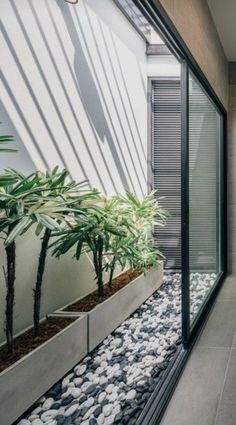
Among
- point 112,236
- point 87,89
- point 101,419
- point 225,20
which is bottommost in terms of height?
point 101,419

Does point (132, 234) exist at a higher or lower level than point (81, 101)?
lower

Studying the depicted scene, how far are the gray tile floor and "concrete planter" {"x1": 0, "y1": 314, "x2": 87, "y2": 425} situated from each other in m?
0.69

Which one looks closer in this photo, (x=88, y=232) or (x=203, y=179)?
(x=88, y=232)

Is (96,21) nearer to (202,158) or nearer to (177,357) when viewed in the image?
(202,158)

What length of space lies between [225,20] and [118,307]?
3.04m

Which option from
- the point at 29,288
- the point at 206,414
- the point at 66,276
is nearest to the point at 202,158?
the point at 66,276

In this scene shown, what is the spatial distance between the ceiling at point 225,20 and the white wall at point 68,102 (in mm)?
1088

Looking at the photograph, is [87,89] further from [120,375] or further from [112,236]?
[120,375]

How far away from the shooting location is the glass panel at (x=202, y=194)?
10.9 feet

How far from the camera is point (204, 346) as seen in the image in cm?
309

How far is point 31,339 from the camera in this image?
2420 mm

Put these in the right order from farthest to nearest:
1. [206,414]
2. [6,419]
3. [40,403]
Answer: [40,403]
[206,414]
[6,419]

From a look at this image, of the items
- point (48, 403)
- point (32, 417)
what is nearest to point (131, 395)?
point (48, 403)

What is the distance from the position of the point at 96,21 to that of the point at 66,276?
8.15 ft
